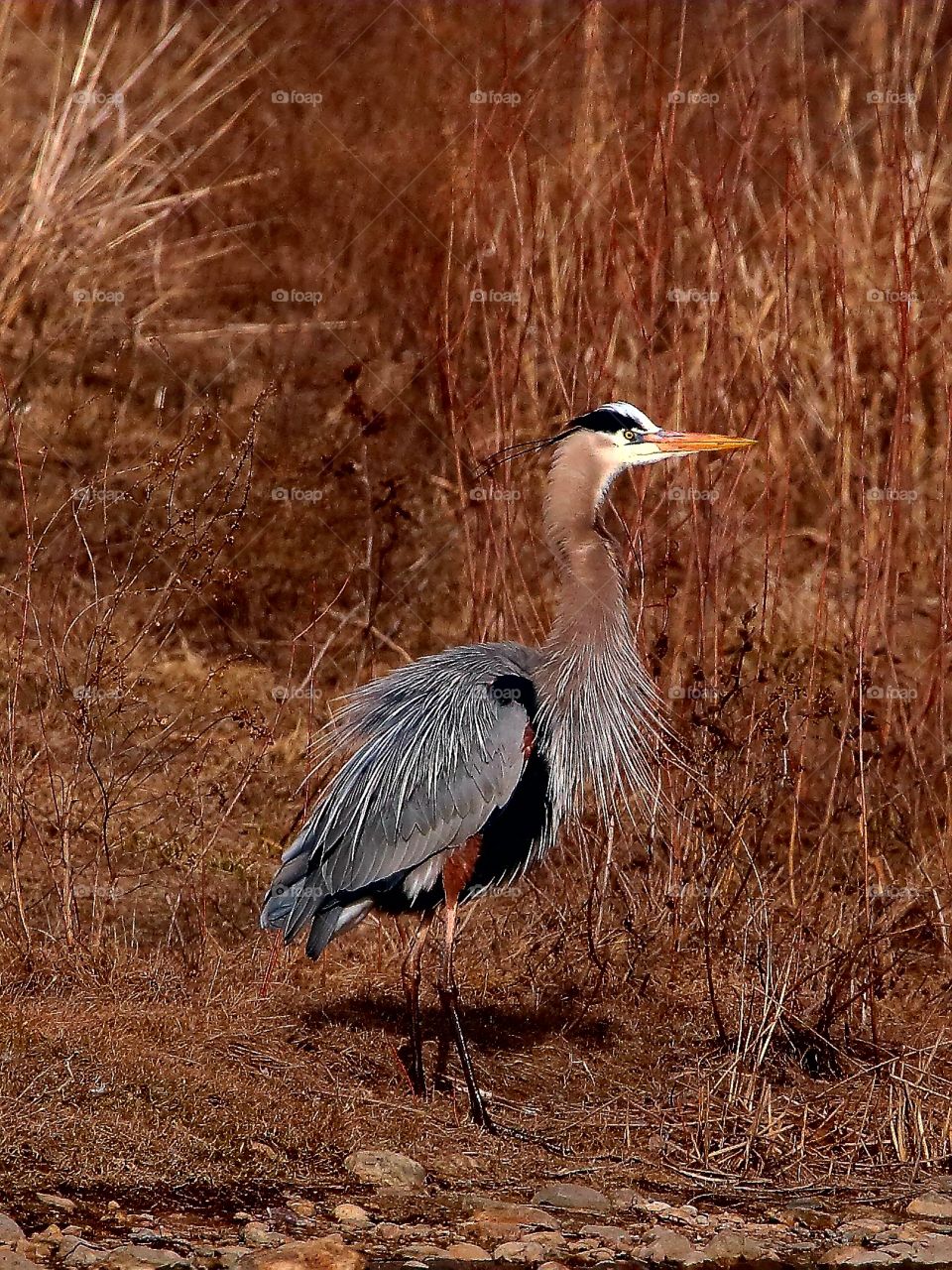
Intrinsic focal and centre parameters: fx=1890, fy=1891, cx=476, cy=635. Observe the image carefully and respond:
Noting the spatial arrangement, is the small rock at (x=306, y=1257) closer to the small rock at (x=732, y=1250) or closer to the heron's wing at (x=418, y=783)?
the small rock at (x=732, y=1250)

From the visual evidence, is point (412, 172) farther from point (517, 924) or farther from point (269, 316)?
point (517, 924)

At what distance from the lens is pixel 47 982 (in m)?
5.20

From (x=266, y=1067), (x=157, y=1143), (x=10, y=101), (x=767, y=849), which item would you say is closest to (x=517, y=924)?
(x=767, y=849)

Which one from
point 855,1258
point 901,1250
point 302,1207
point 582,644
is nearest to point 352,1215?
point 302,1207

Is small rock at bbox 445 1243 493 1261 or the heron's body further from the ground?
the heron's body

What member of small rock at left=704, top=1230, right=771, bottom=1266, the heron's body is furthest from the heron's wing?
small rock at left=704, top=1230, right=771, bottom=1266

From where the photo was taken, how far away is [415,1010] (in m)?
4.96

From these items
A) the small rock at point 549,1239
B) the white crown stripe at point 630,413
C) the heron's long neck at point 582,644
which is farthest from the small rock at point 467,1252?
the white crown stripe at point 630,413

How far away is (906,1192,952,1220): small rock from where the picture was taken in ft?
14.5

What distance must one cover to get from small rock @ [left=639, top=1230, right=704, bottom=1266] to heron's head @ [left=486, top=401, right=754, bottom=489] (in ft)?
6.71

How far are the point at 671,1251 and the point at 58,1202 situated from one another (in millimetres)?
1322

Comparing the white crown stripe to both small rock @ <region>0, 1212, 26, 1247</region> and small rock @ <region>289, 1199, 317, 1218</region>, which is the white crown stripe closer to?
small rock @ <region>289, 1199, 317, 1218</region>

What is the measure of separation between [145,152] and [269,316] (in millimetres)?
1032

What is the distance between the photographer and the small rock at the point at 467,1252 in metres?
4.00
